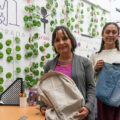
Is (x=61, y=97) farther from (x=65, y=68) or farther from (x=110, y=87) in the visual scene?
(x=110, y=87)

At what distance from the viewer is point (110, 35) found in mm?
1758

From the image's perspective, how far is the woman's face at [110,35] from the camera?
176 centimetres

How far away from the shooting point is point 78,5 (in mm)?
3205

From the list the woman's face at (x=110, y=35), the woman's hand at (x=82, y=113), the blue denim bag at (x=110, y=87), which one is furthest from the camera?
the woman's face at (x=110, y=35)

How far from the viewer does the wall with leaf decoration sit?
2.11 meters

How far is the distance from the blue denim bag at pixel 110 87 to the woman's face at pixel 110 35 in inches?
13.2

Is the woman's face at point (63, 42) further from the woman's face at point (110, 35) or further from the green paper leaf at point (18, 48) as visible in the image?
the green paper leaf at point (18, 48)

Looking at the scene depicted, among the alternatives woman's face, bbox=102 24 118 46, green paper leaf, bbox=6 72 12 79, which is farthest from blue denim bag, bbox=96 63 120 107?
green paper leaf, bbox=6 72 12 79

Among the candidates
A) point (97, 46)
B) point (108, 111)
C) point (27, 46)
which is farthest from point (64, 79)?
point (97, 46)

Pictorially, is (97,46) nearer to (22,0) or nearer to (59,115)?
(22,0)

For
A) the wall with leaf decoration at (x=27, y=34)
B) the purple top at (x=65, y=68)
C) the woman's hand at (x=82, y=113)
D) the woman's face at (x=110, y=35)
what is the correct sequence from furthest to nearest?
the wall with leaf decoration at (x=27, y=34), the woman's face at (x=110, y=35), the purple top at (x=65, y=68), the woman's hand at (x=82, y=113)

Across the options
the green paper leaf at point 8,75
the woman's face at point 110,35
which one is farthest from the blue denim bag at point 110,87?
the green paper leaf at point 8,75

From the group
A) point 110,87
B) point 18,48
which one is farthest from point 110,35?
point 18,48

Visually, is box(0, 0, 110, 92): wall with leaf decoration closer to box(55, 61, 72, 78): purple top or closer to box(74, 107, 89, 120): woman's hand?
box(55, 61, 72, 78): purple top
